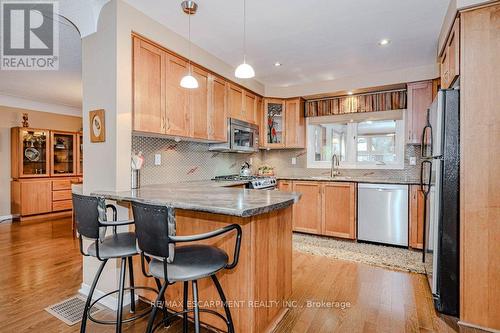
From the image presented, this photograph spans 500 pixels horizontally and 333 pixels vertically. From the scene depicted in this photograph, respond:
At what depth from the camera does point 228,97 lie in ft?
11.9

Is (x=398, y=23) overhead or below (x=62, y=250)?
overhead

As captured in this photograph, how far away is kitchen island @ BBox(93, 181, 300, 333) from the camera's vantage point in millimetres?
1603

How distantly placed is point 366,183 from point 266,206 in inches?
106

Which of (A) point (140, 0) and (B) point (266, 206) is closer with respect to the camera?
(B) point (266, 206)

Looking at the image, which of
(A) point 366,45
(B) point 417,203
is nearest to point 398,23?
(A) point 366,45

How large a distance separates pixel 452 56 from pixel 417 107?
5.11ft

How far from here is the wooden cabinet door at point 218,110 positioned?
328cm

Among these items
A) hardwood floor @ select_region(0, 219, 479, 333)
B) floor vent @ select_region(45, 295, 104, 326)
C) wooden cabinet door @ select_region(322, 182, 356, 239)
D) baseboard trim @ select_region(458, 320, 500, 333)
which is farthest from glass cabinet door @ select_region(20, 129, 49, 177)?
baseboard trim @ select_region(458, 320, 500, 333)

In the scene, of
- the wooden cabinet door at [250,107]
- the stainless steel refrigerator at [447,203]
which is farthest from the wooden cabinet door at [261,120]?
the stainless steel refrigerator at [447,203]

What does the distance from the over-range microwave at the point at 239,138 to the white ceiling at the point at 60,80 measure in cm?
202

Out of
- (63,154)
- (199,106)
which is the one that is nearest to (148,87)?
(199,106)

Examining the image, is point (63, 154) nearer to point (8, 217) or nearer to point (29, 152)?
point (29, 152)

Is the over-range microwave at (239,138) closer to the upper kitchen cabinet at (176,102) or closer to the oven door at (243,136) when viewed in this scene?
the oven door at (243,136)

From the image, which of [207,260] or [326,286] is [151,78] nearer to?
[207,260]
